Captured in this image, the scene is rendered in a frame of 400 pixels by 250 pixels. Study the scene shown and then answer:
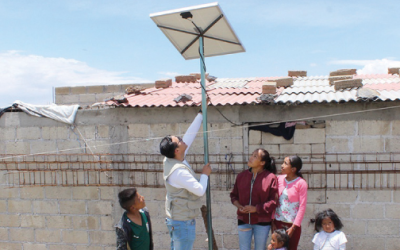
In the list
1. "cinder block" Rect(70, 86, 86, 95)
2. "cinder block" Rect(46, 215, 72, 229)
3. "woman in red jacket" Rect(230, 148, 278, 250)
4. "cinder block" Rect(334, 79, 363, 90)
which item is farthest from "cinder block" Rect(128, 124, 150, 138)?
"cinder block" Rect(70, 86, 86, 95)

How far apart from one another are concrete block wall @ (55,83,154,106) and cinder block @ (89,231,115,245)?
4.10 metres

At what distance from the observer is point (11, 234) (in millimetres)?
6008

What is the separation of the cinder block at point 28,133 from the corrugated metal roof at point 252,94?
4.30 feet

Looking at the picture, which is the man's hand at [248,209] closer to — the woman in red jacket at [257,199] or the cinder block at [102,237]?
the woman in red jacket at [257,199]

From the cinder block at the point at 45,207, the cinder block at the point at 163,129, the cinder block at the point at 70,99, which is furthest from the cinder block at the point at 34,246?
the cinder block at the point at 70,99

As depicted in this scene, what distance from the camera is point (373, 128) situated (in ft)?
16.0

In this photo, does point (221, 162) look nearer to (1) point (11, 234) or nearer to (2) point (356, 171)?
(2) point (356, 171)

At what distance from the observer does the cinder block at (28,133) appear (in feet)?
19.3

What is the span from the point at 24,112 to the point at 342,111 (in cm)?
448

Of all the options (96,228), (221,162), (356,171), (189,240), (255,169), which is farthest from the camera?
(96,228)

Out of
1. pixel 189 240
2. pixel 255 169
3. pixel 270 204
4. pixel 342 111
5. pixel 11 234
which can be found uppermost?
pixel 342 111

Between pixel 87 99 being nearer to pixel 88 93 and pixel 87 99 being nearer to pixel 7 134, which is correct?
pixel 88 93

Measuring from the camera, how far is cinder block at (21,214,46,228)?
5.87 meters

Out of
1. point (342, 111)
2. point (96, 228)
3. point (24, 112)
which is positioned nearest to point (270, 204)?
point (342, 111)
